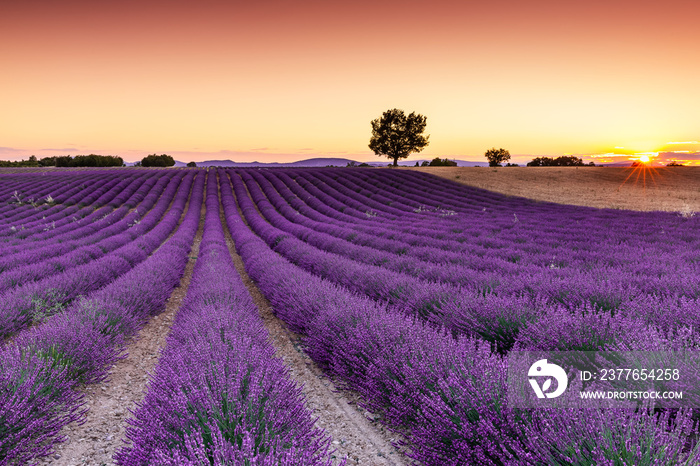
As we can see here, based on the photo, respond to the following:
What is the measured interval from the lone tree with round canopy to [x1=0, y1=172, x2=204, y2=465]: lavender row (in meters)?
42.6

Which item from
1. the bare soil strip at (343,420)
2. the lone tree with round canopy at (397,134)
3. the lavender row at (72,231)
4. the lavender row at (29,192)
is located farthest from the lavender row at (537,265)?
the lone tree with round canopy at (397,134)

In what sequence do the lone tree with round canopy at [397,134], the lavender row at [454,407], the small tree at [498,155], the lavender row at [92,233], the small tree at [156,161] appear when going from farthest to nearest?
1. the small tree at [498,155]
2. the small tree at [156,161]
3. the lone tree with round canopy at [397,134]
4. the lavender row at [92,233]
5. the lavender row at [454,407]

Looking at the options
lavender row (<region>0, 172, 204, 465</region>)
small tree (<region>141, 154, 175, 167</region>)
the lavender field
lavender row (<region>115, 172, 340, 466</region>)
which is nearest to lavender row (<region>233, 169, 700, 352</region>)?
the lavender field

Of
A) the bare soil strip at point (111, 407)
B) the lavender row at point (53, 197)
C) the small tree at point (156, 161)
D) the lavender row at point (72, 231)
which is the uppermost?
the small tree at point (156, 161)

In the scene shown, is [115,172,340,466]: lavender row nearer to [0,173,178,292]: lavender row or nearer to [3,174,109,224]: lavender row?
[0,173,178,292]: lavender row

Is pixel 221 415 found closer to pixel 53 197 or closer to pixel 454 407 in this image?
pixel 454 407

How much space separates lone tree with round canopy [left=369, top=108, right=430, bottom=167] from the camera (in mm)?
44969

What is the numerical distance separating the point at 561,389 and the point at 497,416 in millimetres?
432

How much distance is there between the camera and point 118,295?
14.7 feet

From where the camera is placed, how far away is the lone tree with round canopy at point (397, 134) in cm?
4497

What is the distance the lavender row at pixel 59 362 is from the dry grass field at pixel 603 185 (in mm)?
23291

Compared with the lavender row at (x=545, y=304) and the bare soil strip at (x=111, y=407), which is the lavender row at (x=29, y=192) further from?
the lavender row at (x=545, y=304)

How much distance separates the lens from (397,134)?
148 ft

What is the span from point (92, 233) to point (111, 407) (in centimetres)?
1230
